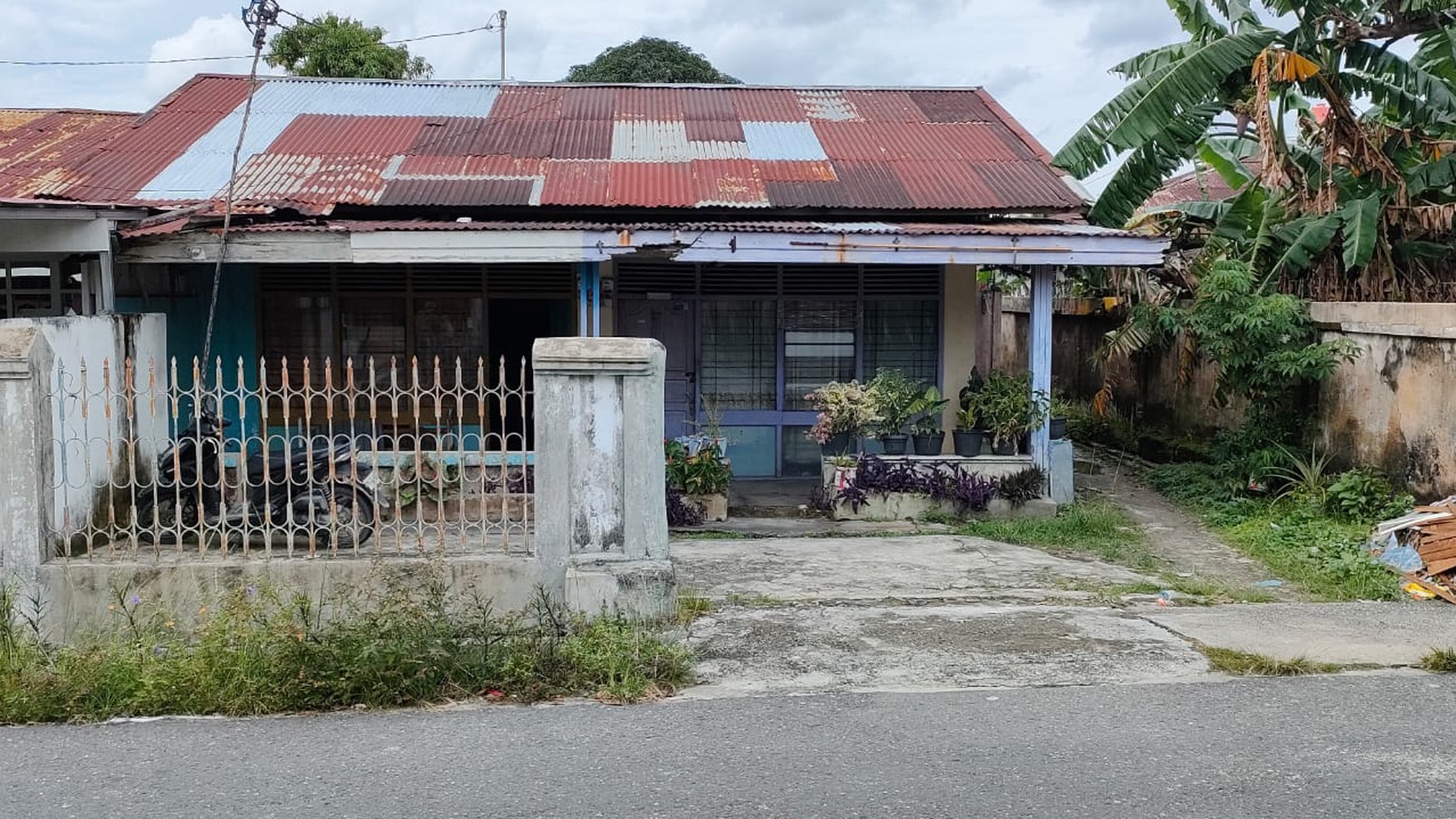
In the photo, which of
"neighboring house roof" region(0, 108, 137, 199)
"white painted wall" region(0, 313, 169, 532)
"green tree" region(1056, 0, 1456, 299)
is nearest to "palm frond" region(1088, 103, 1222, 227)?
"green tree" region(1056, 0, 1456, 299)

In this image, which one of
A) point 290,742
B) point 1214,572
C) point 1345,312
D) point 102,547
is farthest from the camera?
point 1345,312

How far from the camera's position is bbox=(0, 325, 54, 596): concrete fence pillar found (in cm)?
532

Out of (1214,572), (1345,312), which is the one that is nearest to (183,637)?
(1214,572)

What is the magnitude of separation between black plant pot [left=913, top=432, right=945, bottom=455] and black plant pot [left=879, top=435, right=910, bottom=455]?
109mm

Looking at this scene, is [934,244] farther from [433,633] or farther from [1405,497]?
[433,633]

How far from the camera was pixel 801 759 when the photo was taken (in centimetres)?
421

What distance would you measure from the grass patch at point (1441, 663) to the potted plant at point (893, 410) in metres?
4.76

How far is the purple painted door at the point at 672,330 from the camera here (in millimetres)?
10789

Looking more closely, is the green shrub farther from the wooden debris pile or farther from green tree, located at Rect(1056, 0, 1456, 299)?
green tree, located at Rect(1056, 0, 1456, 299)

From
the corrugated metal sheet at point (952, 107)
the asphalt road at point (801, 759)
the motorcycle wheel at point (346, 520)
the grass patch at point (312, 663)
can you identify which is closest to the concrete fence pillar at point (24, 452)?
the grass patch at point (312, 663)

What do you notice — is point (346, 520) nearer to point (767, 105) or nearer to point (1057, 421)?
point (1057, 421)

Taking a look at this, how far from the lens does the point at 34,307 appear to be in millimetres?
8484

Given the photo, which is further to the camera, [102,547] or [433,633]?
[102,547]

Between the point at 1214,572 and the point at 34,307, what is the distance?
849 cm
